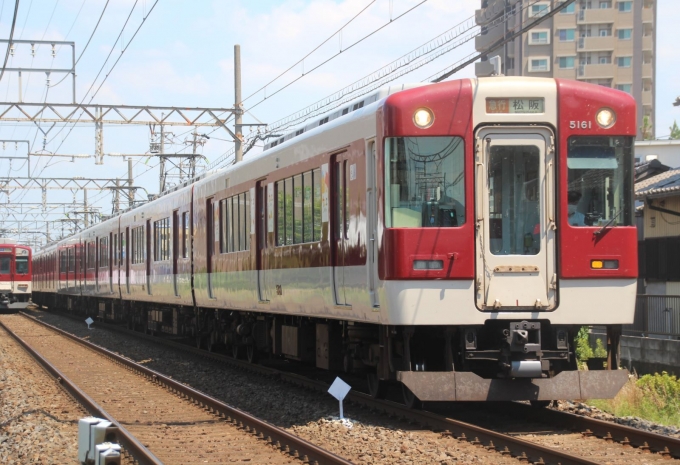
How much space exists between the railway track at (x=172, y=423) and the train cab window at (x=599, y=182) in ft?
11.0

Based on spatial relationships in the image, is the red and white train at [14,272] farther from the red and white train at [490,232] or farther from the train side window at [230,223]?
the red and white train at [490,232]

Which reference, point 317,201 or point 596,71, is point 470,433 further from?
point 596,71

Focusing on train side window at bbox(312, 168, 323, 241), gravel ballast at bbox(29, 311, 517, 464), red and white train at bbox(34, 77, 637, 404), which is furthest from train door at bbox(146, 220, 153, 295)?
red and white train at bbox(34, 77, 637, 404)

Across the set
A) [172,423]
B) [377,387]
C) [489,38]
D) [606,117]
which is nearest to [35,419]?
[172,423]

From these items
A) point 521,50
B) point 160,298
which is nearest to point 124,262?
point 160,298

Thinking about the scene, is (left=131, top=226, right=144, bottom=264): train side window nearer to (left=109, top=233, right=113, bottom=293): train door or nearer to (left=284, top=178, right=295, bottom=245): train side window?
(left=109, top=233, right=113, bottom=293): train door

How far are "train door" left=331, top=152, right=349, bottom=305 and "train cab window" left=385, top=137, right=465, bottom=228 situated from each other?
1.30 m

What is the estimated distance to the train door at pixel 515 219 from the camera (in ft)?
30.6

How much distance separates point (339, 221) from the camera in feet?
35.8

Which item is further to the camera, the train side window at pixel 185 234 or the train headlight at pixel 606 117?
the train side window at pixel 185 234

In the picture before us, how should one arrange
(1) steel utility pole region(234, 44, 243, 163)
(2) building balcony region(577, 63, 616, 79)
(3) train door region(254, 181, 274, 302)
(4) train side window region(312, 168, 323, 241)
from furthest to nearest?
(2) building balcony region(577, 63, 616, 79) → (1) steel utility pole region(234, 44, 243, 163) → (3) train door region(254, 181, 274, 302) → (4) train side window region(312, 168, 323, 241)

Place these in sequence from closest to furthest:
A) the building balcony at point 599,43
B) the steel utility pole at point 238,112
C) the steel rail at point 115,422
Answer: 1. the steel rail at point 115,422
2. the steel utility pole at point 238,112
3. the building balcony at point 599,43

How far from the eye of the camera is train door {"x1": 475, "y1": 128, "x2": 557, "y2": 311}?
9.33 meters

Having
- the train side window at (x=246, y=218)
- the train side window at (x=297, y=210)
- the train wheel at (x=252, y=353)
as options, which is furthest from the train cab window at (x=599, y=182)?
the train wheel at (x=252, y=353)
